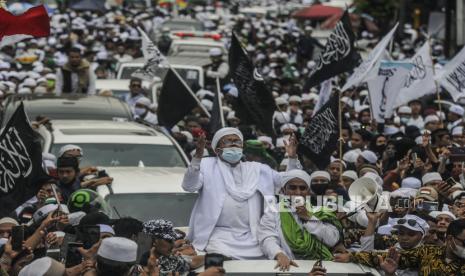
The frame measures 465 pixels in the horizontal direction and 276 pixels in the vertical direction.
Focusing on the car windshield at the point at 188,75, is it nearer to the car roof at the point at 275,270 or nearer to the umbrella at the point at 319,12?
the car roof at the point at 275,270

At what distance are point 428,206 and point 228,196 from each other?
173 centimetres

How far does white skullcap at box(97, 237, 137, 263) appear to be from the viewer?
7012 mm

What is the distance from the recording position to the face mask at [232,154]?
9438 millimetres

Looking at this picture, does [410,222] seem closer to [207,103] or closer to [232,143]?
[232,143]

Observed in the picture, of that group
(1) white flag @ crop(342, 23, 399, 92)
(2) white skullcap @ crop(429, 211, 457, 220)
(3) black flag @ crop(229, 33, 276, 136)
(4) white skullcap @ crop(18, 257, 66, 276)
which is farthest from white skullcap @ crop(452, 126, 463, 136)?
(4) white skullcap @ crop(18, 257, 66, 276)

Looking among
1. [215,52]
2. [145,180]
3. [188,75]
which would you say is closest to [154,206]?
[145,180]

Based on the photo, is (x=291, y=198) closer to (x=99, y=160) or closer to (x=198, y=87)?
(x=99, y=160)

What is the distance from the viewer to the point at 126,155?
1307 cm

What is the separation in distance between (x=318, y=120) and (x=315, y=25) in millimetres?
39867

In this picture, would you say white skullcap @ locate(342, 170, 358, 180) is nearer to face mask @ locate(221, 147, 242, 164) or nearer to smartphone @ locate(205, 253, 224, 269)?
face mask @ locate(221, 147, 242, 164)

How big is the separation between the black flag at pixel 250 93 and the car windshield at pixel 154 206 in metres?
3.09

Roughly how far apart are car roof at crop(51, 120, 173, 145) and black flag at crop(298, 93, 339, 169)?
4.25ft

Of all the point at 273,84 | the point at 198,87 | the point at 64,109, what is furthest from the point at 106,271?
the point at 273,84

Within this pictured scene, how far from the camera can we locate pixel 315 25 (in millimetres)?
52875
